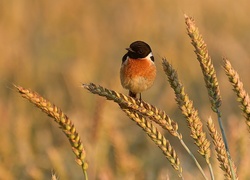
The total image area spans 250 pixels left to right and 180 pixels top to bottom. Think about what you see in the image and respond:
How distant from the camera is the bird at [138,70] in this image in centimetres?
319

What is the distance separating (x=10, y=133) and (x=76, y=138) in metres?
2.76

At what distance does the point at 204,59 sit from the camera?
8.13ft

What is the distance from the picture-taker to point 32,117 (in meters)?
6.21

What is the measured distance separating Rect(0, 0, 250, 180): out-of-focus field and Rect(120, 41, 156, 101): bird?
48 centimetres

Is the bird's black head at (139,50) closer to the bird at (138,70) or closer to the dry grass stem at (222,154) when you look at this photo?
the bird at (138,70)

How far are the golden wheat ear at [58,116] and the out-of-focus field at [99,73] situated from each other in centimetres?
108

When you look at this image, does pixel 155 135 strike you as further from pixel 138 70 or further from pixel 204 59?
pixel 138 70

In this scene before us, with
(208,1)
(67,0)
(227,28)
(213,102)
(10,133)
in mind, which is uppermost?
(67,0)

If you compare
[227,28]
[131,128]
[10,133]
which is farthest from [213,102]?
[227,28]

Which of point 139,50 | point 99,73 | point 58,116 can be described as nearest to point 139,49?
point 139,50

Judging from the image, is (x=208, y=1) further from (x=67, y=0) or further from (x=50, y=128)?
(x=50, y=128)

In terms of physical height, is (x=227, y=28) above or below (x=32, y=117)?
above

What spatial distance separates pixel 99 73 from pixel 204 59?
17.3 ft

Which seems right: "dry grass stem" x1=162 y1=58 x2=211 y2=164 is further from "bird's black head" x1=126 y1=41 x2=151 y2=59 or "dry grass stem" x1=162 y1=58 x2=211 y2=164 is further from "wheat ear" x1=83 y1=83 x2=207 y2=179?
"bird's black head" x1=126 y1=41 x2=151 y2=59
